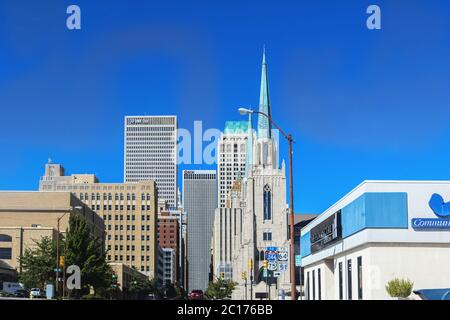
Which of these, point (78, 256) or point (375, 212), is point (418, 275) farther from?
point (78, 256)

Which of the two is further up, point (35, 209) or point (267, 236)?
point (35, 209)

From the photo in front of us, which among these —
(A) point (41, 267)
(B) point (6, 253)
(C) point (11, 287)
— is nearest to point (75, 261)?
(A) point (41, 267)

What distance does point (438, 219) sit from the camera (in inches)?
1693

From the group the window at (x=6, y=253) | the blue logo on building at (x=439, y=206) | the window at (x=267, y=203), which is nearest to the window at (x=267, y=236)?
the window at (x=267, y=203)

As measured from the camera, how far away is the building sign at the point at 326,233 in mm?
51594

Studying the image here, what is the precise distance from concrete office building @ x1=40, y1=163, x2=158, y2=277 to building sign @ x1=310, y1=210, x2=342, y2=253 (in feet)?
367

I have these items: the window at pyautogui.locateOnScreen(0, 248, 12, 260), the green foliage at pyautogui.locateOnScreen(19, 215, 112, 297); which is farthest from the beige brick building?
the green foliage at pyautogui.locateOnScreen(19, 215, 112, 297)

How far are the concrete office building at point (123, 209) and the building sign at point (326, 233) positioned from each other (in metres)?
112

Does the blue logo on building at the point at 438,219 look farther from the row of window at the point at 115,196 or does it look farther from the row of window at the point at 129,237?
the row of window at the point at 129,237

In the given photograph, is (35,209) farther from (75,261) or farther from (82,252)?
(75,261)

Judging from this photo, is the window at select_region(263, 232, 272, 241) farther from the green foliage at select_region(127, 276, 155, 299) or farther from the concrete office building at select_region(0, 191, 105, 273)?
the concrete office building at select_region(0, 191, 105, 273)

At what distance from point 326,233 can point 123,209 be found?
418 feet

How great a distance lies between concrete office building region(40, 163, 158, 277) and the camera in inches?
6727
